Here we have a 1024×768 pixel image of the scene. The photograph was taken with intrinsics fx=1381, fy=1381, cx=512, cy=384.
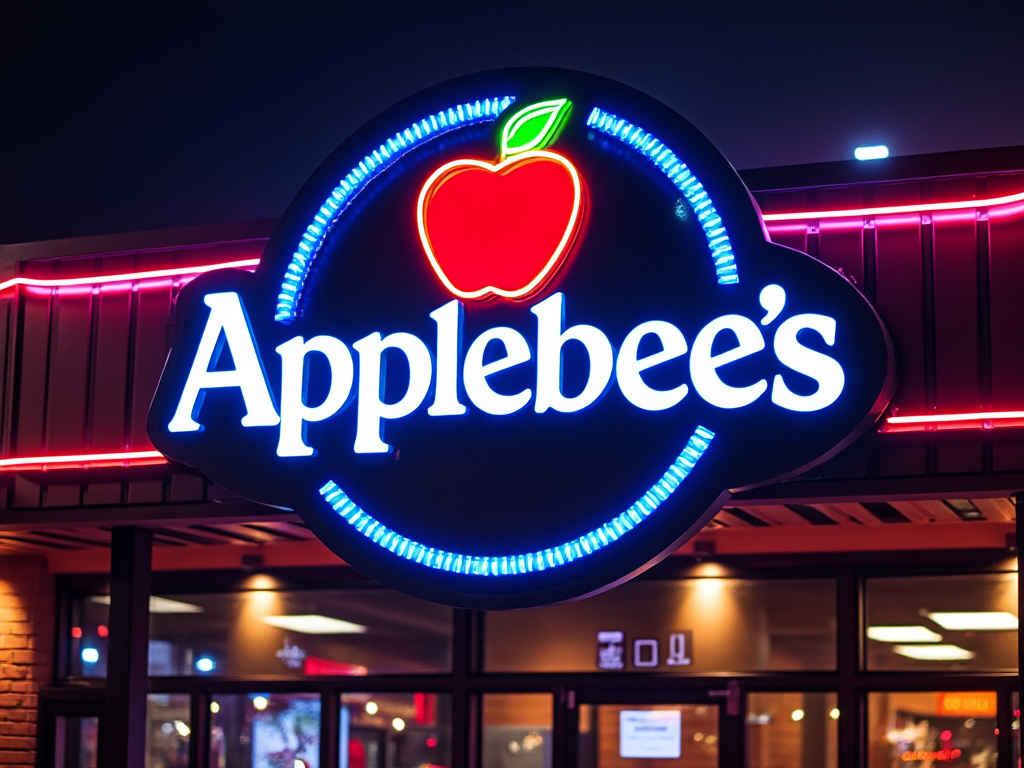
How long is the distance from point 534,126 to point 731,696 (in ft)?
14.6

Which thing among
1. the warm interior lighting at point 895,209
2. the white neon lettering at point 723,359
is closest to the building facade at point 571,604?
the warm interior lighting at point 895,209

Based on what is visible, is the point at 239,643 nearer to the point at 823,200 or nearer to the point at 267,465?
the point at 267,465

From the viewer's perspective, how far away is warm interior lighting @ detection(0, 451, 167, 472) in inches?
340

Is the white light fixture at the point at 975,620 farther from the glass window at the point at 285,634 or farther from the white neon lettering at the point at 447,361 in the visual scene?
the white neon lettering at the point at 447,361

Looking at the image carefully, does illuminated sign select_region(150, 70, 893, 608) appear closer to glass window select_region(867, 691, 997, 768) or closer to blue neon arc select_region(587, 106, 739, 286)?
blue neon arc select_region(587, 106, 739, 286)

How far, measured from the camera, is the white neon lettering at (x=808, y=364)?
6.52m

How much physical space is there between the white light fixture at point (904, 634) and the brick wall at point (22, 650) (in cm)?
657

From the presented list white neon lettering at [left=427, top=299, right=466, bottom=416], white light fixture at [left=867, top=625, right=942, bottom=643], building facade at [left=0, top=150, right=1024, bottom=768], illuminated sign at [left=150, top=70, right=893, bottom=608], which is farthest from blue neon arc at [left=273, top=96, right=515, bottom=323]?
A: white light fixture at [left=867, top=625, right=942, bottom=643]

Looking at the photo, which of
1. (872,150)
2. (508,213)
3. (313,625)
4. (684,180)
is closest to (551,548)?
(508,213)

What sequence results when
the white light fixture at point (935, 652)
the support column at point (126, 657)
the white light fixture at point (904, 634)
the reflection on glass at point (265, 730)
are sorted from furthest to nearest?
1. the reflection on glass at point (265, 730)
2. the white light fixture at point (904, 634)
3. the white light fixture at point (935, 652)
4. the support column at point (126, 657)

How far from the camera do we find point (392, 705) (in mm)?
10555

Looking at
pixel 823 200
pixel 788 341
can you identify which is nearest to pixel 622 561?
pixel 788 341

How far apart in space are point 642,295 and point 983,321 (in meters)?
1.75

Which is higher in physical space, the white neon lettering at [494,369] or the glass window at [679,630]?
the white neon lettering at [494,369]
